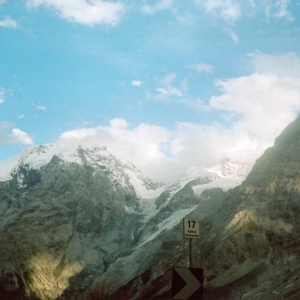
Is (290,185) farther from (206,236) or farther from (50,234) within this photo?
(50,234)

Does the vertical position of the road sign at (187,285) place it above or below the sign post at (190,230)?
below

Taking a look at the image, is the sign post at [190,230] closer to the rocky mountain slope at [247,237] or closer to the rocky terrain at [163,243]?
the rocky terrain at [163,243]

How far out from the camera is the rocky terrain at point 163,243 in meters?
110

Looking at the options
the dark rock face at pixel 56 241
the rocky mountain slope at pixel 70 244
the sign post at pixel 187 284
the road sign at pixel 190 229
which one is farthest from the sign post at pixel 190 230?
the dark rock face at pixel 56 241

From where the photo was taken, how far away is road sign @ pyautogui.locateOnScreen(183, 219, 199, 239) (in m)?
10.1

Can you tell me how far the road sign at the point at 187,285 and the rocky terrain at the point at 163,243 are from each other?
66.2 m

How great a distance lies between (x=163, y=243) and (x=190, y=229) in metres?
130

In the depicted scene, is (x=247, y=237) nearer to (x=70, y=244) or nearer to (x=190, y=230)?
(x=70, y=244)

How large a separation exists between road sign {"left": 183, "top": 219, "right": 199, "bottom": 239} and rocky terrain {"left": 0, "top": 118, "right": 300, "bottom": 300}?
2579 inches

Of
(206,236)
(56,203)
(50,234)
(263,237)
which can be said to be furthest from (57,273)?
(263,237)

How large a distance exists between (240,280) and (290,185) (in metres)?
37.9

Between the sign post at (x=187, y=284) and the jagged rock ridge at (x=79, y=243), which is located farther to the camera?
the jagged rock ridge at (x=79, y=243)

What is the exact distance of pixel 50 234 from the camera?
17112cm

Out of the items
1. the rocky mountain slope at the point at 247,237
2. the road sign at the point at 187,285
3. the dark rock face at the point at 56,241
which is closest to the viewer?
the road sign at the point at 187,285
